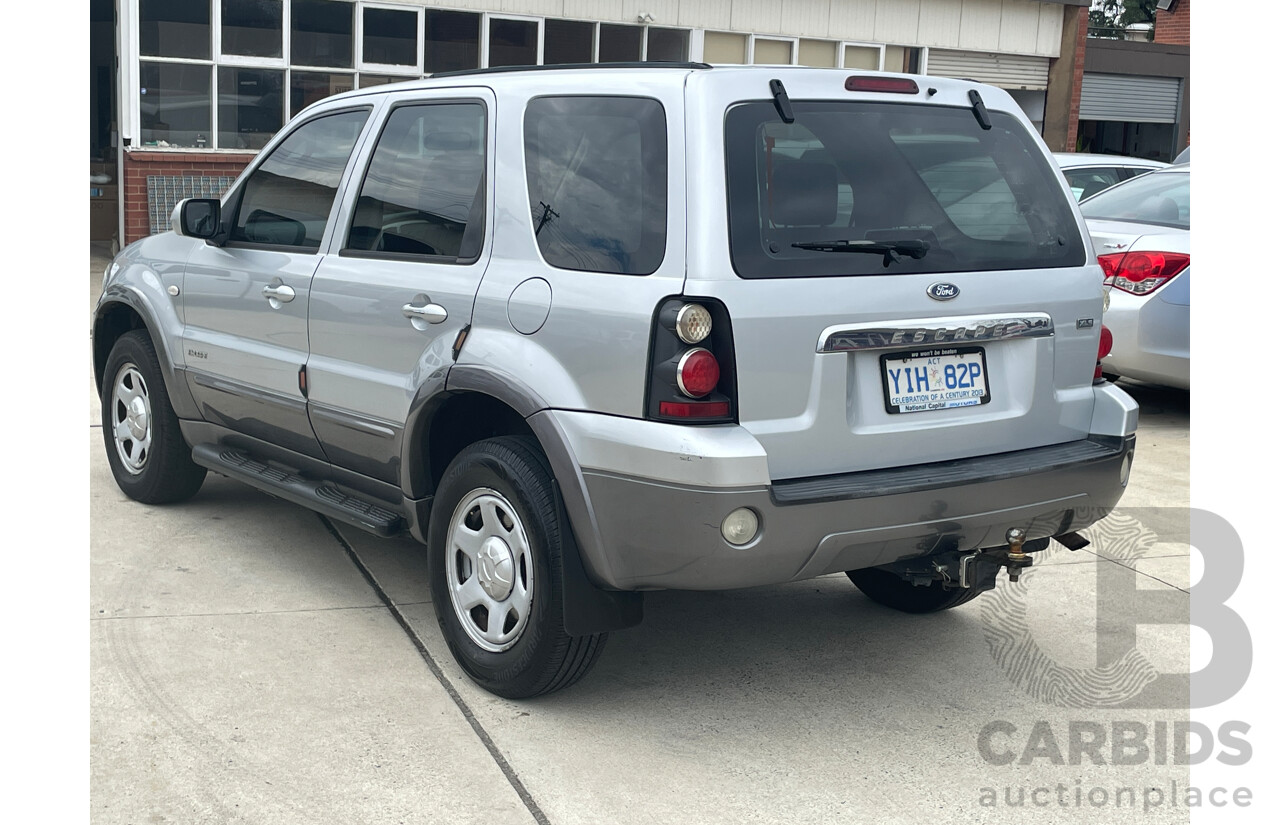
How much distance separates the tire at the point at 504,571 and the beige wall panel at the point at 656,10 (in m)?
14.3

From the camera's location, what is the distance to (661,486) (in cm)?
340

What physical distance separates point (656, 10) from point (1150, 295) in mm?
10758

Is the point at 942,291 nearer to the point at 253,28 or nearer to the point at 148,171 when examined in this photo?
the point at 148,171

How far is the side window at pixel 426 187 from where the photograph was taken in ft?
13.6

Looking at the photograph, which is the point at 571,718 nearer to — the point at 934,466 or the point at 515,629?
the point at 515,629

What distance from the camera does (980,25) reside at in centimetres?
2023

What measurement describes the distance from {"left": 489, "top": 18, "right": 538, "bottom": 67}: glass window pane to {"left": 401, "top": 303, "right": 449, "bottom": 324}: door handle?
42.9 ft

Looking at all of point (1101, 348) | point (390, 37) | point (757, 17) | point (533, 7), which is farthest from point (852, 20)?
point (1101, 348)

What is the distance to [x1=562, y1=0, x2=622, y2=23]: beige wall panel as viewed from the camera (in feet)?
55.5

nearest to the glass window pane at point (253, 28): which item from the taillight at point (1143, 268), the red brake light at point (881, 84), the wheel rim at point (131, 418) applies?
the wheel rim at point (131, 418)

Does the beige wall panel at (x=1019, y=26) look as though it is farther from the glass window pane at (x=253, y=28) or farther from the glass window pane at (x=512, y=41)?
the glass window pane at (x=253, y=28)

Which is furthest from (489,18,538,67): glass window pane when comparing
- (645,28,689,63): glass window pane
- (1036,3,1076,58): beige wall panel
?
(1036,3,1076,58): beige wall panel

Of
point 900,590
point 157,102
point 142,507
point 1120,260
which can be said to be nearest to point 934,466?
point 900,590

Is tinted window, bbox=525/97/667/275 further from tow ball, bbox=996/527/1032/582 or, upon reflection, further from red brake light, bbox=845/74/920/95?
tow ball, bbox=996/527/1032/582
